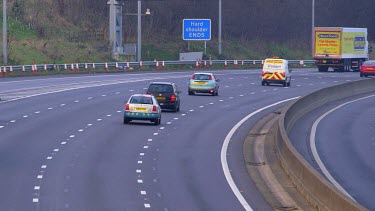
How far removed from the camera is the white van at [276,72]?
6600 cm

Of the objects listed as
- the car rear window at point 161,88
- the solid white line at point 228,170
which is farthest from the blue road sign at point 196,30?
the solid white line at point 228,170

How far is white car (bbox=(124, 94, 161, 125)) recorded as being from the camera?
38000mm

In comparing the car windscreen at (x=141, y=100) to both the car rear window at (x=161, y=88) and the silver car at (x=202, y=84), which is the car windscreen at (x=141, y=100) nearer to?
the car rear window at (x=161, y=88)

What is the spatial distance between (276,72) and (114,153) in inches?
1506

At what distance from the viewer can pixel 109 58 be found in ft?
286

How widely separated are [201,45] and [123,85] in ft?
133

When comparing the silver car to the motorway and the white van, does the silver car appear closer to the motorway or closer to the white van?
the motorway

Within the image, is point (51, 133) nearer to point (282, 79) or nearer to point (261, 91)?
point (261, 91)

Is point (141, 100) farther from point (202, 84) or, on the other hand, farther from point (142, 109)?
point (202, 84)

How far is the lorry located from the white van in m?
20.2

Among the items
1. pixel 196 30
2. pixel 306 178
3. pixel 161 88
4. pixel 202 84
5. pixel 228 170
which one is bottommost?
pixel 228 170

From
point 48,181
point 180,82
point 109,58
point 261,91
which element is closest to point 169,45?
point 109,58

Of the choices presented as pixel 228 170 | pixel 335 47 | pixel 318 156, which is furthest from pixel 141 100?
pixel 335 47

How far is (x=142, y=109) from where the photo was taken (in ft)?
125
